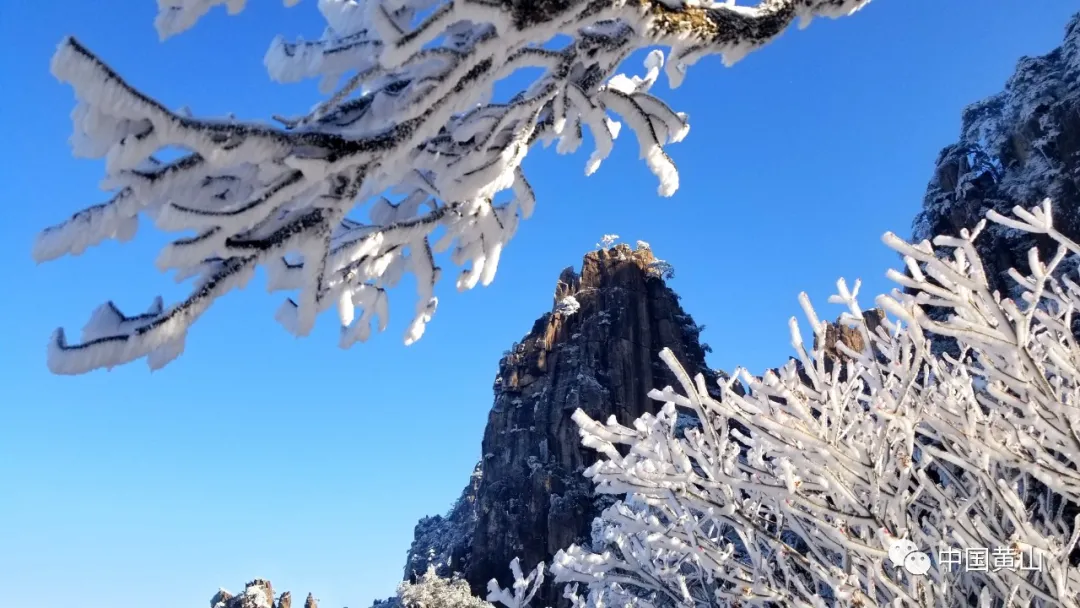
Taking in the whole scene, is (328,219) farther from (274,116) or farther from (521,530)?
(521,530)

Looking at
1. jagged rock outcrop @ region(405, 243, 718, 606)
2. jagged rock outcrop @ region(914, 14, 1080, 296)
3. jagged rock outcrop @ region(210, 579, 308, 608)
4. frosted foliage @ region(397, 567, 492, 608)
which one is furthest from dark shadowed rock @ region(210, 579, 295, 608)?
jagged rock outcrop @ region(914, 14, 1080, 296)

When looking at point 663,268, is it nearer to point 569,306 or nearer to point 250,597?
point 569,306

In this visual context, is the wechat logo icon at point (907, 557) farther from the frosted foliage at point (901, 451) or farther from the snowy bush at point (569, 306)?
the snowy bush at point (569, 306)

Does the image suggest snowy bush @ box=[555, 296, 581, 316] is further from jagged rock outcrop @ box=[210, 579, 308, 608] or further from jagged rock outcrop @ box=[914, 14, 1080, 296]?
jagged rock outcrop @ box=[210, 579, 308, 608]

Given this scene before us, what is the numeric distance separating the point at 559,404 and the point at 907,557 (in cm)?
4048

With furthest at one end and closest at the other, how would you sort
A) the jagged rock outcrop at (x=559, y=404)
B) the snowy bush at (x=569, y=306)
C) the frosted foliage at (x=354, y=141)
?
the snowy bush at (x=569, y=306), the jagged rock outcrop at (x=559, y=404), the frosted foliage at (x=354, y=141)

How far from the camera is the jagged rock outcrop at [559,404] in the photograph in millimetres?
37125

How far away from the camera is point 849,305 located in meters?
3.07

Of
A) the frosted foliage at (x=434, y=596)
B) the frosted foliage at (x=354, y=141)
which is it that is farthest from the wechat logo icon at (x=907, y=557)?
the frosted foliage at (x=434, y=596)

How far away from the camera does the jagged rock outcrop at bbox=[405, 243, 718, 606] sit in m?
37.1

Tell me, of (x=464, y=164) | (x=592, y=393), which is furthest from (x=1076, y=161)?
(x=464, y=164)

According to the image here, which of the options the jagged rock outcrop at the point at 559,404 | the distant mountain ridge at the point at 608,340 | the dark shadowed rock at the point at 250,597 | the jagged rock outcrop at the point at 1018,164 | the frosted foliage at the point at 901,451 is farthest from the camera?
the jagged rock outcrop at the point at 559,404

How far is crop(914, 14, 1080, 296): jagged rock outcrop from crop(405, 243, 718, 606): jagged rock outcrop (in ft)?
63.2

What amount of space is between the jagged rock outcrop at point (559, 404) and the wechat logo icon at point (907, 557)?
3211cm
